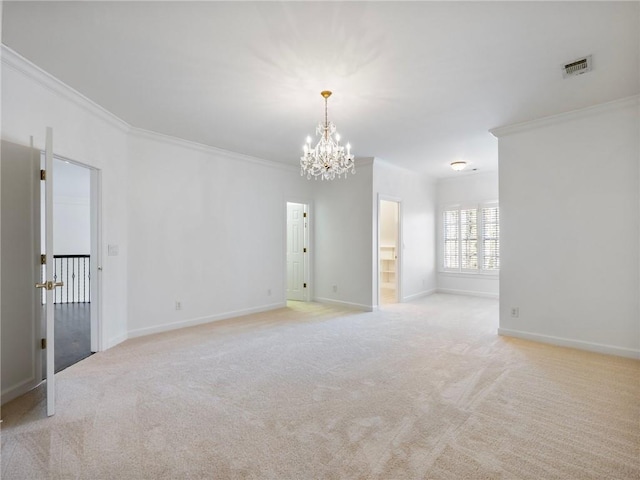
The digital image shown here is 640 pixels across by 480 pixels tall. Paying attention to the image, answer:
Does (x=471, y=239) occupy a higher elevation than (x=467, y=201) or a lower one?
lower

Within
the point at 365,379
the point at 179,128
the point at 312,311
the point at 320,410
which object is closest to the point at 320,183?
Answer: the point at 312,311

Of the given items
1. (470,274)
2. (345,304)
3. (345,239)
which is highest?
(345,239)

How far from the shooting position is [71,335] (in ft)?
15.1

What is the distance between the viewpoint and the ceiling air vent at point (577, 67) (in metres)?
2.75

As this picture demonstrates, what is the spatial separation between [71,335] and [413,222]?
6.39 metres

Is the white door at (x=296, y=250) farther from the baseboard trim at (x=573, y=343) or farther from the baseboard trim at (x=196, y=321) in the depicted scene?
the baseboard trim at (x=573, y=343)

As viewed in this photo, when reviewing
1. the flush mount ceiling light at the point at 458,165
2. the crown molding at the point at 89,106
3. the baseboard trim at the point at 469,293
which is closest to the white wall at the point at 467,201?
the baseboard trim at the point at 469,293

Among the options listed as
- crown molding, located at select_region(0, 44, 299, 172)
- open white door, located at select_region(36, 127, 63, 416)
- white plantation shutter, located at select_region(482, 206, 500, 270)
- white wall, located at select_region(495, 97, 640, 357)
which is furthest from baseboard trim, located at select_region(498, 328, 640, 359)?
open white door, located at select_region(36, 127, 63, 416)

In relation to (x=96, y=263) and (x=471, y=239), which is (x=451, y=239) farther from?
(x=96, y=263)

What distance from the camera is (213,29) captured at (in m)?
2.31

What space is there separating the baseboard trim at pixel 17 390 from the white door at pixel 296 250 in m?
4.55

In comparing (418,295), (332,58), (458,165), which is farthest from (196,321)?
(458,165)

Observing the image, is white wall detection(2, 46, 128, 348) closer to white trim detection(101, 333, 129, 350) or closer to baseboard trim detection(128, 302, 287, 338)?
white trim detection(101, 333, 129, 350)

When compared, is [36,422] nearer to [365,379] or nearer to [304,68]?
[365,379]
